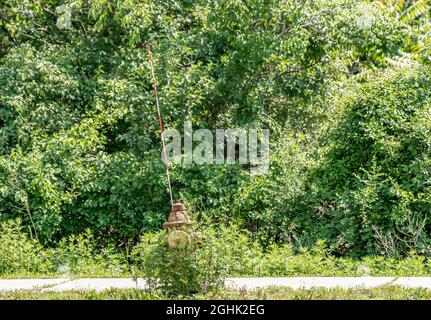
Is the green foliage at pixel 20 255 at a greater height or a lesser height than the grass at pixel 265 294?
lesser

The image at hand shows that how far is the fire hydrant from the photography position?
251 inches

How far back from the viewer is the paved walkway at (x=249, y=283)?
733 cm

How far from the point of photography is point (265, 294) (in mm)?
6629

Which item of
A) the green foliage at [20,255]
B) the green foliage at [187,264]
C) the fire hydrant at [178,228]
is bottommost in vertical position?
the green foliage at [20,255]

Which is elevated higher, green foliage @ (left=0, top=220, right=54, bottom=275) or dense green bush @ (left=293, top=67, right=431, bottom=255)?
dense green bush @ (left=293, top=67, right=431, bottom=255)

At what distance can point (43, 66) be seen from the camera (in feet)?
38.4

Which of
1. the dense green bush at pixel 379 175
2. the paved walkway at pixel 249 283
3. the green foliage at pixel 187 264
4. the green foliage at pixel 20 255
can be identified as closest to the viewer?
the green foliage at pixel 187 264

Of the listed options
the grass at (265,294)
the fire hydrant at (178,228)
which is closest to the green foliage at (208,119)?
the grass at (265,294)

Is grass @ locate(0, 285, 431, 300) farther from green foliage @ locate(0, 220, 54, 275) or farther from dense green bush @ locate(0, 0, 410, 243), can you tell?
dense green bush @ locate(0, 0, 410, 243)

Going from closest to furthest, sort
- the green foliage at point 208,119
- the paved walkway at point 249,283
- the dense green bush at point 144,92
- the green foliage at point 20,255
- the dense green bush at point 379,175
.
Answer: the paved walkway at point 249,283
the green foliage at point 20,255
the dense green bush at point 379,175
the green foliage at point 208,119
the dense green bush at point 144,92

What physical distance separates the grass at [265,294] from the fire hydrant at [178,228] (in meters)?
0.51

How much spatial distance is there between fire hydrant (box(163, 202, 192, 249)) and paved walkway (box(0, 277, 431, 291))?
3.03 ft

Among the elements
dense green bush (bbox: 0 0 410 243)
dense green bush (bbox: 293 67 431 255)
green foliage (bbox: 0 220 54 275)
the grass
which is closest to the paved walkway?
the grass

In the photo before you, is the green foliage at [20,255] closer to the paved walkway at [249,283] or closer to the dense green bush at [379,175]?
the paved walkway at [249,283]
